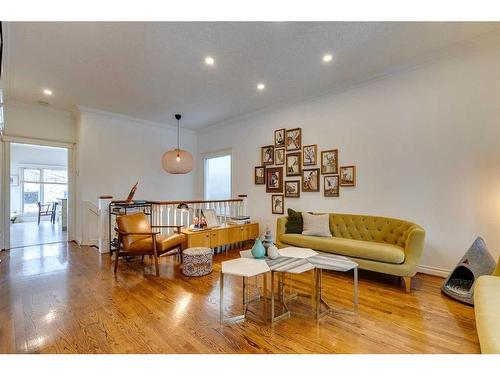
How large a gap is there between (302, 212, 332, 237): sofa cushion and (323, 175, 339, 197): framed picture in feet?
1.51

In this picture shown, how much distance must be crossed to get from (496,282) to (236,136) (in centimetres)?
Answer: 501

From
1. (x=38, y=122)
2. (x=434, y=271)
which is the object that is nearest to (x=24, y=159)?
(x=38, y=122)

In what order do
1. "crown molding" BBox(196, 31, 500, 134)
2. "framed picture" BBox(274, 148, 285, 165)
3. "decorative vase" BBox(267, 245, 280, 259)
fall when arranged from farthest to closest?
"framed picture" BBox(274, 148, 285, 165) < "crown molding" BBox(196, 31, 500, 134) < "decorative vase" BBox(267, 245, 280, 259)

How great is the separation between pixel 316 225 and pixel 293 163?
1.41 meters

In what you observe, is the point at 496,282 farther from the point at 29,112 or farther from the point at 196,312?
the point at 29,112

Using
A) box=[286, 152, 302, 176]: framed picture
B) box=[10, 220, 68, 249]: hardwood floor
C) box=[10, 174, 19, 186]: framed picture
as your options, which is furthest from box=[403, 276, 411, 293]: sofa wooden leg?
box=[10, 174, 19, 186]: framed picture

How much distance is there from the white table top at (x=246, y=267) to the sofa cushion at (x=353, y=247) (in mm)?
1492

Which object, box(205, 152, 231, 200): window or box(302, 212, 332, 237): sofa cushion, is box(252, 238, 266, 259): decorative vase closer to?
box(302, 212, 332, 237): sofa cushion

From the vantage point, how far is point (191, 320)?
221cm

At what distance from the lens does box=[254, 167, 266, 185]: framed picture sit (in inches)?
209

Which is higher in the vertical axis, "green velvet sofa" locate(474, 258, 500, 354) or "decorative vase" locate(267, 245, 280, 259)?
"decorative vase" locate(267, 245, 280, 259)
